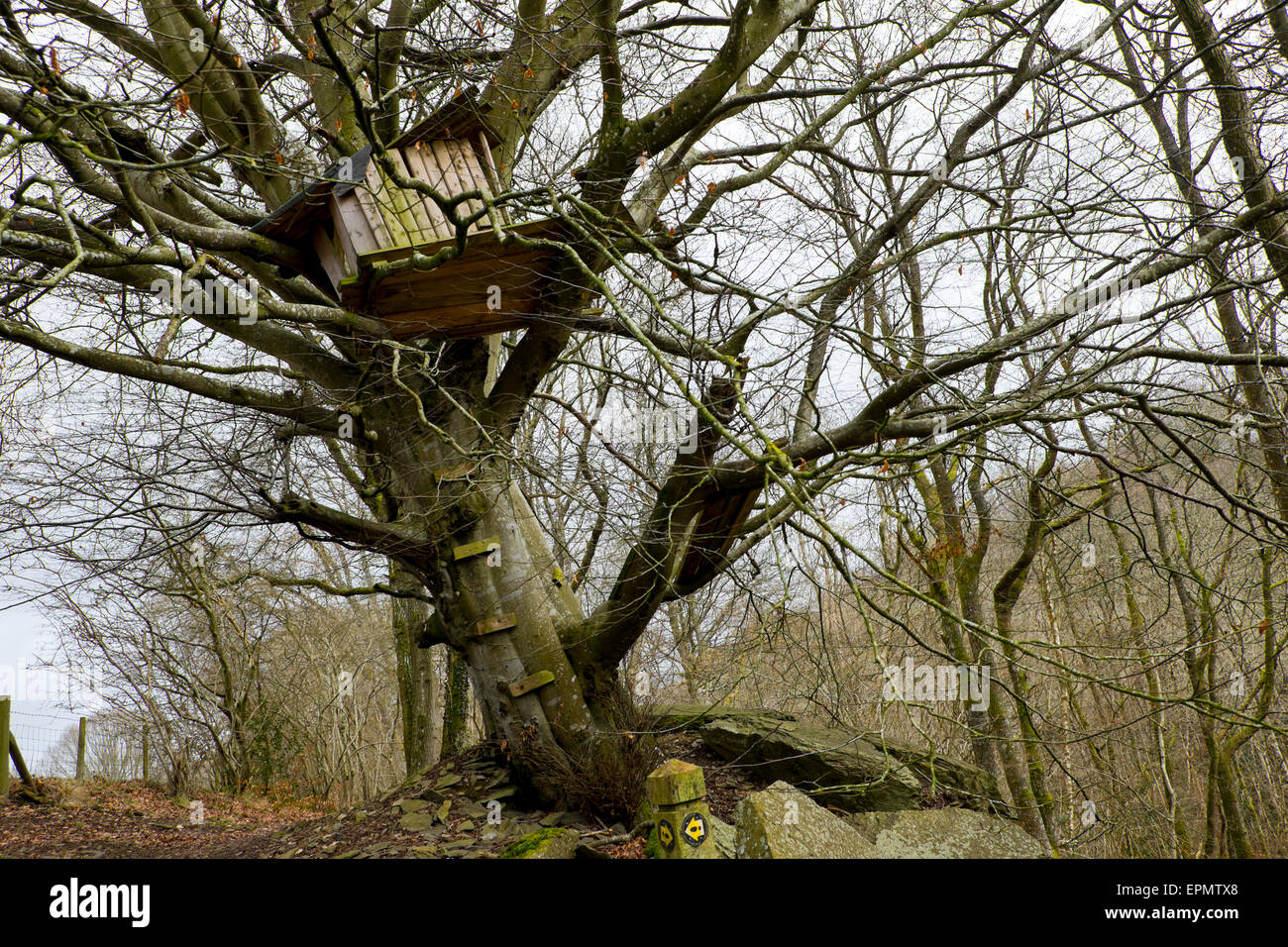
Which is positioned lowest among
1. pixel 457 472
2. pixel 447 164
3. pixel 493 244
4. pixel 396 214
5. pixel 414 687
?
pixel 414 687

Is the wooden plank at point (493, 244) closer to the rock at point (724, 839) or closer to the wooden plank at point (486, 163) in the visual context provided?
the wooden plank at point (486, 163)

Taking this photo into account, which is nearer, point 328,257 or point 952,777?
point 328,257

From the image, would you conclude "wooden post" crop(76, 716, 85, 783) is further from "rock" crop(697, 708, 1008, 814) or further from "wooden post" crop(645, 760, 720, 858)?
"wooden post" crop(645, 760, 720, 858)

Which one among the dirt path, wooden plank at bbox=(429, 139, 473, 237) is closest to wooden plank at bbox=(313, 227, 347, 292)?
wooden plank at bbox=(429, 139, 473, 237)

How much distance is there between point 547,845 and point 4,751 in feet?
25.5

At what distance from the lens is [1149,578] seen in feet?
42.4

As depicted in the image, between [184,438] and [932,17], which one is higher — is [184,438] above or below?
below

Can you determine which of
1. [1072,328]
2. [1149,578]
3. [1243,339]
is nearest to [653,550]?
[1072,328]

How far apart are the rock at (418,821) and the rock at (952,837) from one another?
9.80ft

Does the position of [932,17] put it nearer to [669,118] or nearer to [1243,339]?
[669,118]

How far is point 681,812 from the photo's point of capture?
307cm

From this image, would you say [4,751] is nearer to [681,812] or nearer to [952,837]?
[681,812]

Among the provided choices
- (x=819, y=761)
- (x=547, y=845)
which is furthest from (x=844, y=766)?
(x=547, y=845)
